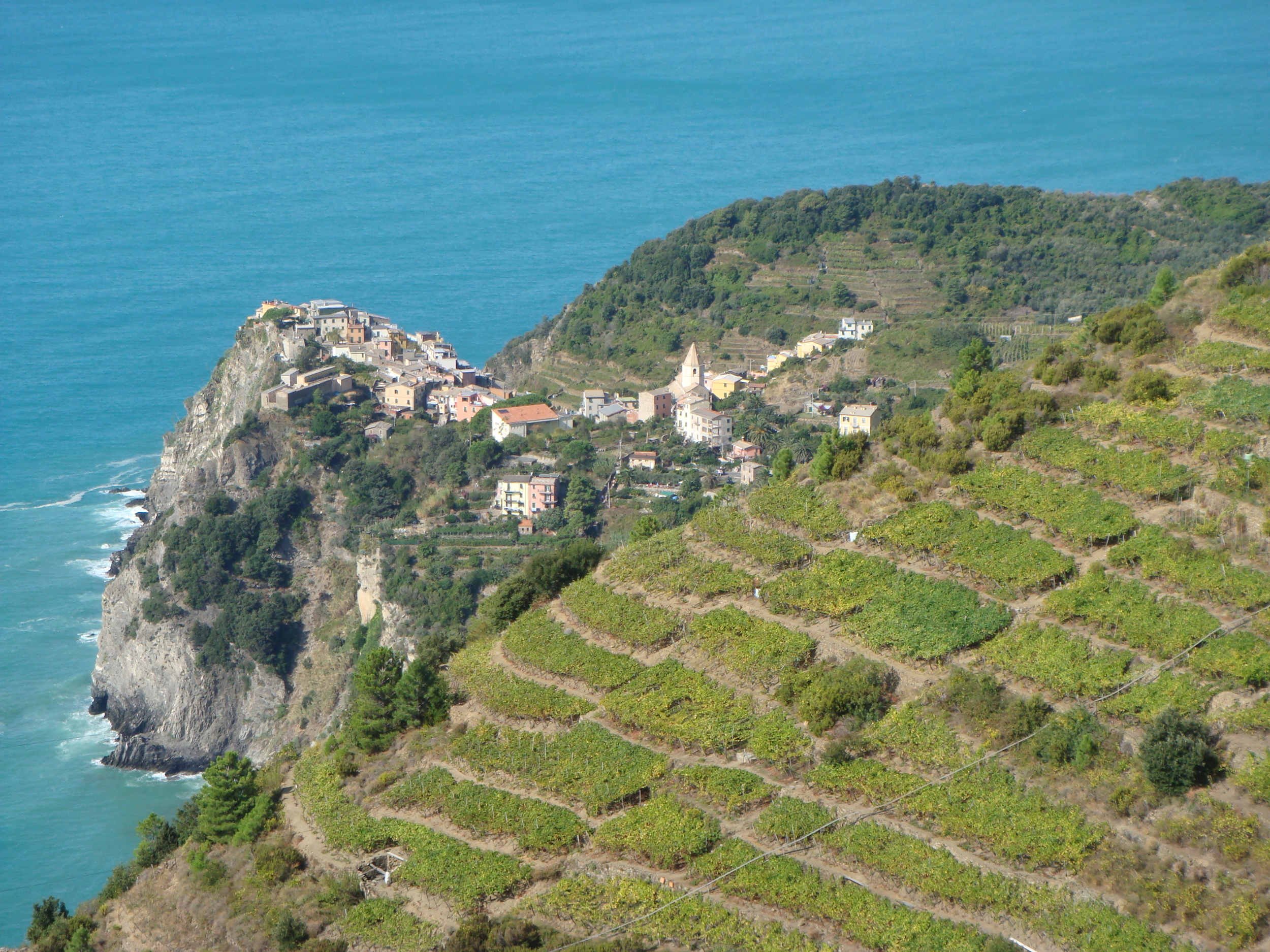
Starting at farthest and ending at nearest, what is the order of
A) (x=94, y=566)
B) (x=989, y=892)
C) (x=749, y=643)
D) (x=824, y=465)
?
(x=94, y=566), (x=824, y=465), (x=749, y=643), (x=989, y=892)

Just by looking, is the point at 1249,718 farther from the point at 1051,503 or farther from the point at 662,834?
the point at 662,834

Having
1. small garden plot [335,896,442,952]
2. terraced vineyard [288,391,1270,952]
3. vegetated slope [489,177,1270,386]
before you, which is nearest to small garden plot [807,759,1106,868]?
terraced vineyard [288,391,1270,952]

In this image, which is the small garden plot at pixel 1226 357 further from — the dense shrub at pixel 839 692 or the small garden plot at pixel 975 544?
the dense shrub at pixel 839 692

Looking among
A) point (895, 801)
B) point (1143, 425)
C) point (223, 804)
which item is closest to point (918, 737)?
point (895, 801)

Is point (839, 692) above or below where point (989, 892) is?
above

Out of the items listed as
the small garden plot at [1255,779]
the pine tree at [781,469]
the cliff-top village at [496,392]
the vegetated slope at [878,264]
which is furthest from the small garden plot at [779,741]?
the vegetated slope at [878,264]

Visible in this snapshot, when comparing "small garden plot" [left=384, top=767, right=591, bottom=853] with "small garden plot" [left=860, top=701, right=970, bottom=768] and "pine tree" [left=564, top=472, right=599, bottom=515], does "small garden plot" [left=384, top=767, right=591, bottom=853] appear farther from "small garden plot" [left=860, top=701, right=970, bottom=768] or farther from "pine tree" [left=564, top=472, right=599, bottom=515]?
"pine tree" [left=564, top=472, right=599, bottom=515]

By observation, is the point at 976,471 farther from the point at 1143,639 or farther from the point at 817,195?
the point at 817,195


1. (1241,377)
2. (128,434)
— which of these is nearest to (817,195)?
(128,434)
